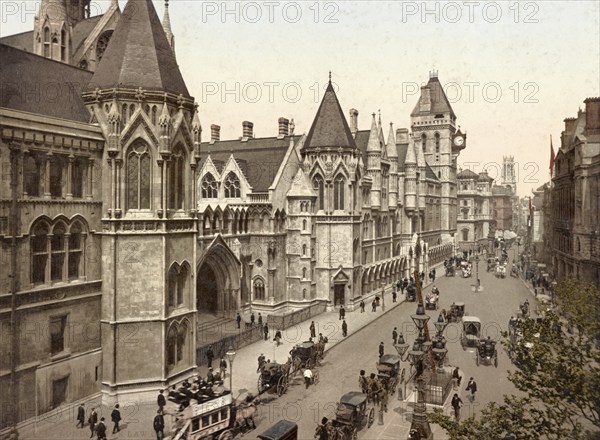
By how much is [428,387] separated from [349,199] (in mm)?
23496

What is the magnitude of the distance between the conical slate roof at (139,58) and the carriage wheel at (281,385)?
15.1 metres

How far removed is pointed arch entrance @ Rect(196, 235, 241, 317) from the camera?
3881 cm

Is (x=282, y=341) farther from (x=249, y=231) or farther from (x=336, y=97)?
(x=336, y=97)

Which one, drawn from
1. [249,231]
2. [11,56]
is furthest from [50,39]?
[249,231]

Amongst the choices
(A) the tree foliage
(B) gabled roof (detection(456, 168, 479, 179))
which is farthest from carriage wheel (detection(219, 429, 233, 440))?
(B) gabled roof (detection(456, 168, 479, 179))

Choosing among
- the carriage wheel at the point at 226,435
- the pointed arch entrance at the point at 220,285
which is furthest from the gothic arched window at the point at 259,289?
the carriage wheel at the point at 226,435

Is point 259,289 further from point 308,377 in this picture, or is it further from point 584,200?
point 584,200

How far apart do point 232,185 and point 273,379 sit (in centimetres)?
2415

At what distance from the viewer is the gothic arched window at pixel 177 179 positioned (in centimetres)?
2370

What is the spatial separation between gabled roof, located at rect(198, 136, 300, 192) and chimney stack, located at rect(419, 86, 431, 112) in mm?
48353

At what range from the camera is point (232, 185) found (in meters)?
44.3

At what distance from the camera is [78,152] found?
21531mm

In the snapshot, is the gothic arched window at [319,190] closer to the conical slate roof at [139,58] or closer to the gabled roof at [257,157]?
the gabled roof at [257,157]

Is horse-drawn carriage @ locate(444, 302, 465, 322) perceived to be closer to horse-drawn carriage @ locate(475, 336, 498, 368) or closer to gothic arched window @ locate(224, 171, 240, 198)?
horse-drawn carriage @ locate(475, 336, 498, 368)
